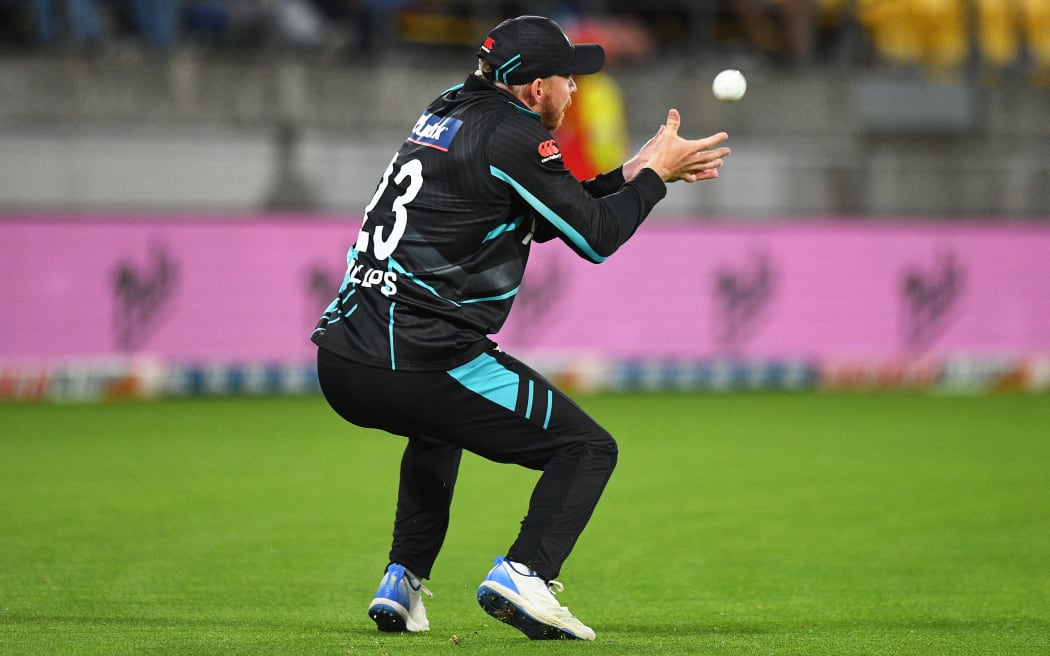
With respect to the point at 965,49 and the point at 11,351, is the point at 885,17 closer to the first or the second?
the point at 965,49

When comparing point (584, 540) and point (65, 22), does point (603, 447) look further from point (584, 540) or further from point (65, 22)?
point (65, 22)

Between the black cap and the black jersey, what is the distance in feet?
0.30

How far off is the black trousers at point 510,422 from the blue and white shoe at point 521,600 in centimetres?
6

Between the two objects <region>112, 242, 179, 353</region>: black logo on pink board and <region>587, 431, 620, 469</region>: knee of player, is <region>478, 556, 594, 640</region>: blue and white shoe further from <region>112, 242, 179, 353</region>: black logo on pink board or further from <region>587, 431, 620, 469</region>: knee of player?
<region>112, 242, 179, 353</region>: black logo on pink board

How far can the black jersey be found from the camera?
4926 millimetres

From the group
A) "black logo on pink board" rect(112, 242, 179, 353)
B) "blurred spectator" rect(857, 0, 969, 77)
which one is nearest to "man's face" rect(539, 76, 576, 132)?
"black logo on pink board" rect(112, 242, 179, 353)

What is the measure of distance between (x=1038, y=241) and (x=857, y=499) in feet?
32.2

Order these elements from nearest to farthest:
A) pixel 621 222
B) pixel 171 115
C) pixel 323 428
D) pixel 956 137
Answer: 1. pixel 621 222
2. pixel 323 428
3. pixel 171 115
4. pixel 956 137

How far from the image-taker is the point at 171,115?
16.7m

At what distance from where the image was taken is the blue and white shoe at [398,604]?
211 inches

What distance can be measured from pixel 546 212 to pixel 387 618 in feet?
5.06

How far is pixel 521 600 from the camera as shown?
492 centimetres

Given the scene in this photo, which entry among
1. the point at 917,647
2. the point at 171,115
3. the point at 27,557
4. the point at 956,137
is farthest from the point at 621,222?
the point at 956,137

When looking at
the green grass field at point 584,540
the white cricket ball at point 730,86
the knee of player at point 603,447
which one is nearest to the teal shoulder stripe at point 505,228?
the knee of player at point 603,447
